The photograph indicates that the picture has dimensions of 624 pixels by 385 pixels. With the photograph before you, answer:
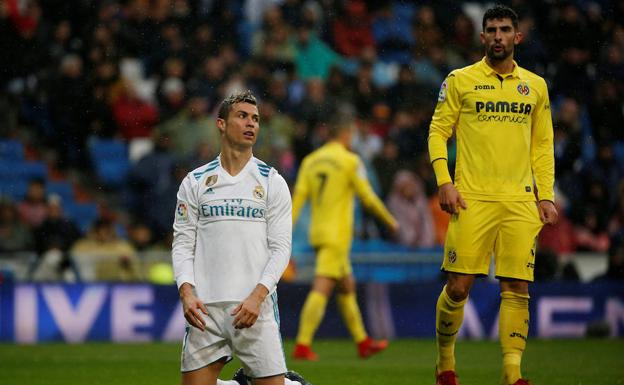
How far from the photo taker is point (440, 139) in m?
8.14

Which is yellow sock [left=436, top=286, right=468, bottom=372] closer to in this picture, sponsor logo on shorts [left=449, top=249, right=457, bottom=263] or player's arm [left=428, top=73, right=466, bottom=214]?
sponsor logo on shorts [left=449, top=249, right=457, bottom=263]

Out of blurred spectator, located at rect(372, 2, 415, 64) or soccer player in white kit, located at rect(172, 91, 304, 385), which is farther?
blurred spectator, located at rect(372, 2, 415, 64)

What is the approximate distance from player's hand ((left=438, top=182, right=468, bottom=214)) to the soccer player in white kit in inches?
67.5

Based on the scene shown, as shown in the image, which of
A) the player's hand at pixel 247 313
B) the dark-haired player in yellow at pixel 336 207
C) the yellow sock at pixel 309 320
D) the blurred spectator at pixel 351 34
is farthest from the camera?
the blurred spectator at pixel 351 34

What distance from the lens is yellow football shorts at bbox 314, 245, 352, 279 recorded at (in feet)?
40.6

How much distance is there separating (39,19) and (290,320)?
21.5ft

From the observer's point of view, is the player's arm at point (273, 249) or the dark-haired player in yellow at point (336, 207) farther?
the dark-haired player in yellow at point (336, 207)

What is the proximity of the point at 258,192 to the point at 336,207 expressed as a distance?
6095 millimetres

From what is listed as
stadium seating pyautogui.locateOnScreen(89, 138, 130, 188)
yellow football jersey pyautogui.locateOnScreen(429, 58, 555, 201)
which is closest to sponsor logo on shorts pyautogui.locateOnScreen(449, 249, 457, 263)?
yellow football jersey pyautogui.locateOnScreen(429, 58, 555, 201)

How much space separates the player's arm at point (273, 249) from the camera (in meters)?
6.14

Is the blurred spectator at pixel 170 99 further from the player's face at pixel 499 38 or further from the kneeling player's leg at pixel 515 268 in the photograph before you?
the kneeling player's leg at pixel 515 268

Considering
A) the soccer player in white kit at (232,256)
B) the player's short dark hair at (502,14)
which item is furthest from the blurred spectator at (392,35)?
the soccer player in white kit at (232,256)

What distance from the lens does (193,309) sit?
6168 millimetres

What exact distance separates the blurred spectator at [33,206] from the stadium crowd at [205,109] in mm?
23
